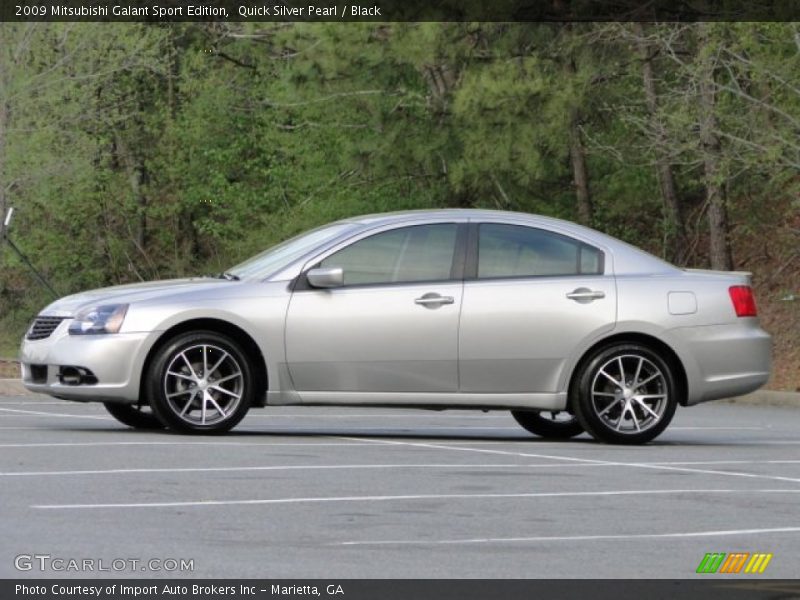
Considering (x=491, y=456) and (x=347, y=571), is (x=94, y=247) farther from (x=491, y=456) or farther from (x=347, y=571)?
(x=347, y=571)

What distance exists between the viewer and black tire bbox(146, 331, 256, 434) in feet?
47.7

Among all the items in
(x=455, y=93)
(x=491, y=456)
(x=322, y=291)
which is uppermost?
(x=455, y=93)

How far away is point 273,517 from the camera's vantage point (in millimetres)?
10008

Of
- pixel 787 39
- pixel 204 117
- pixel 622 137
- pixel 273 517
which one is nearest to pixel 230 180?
pixel 204 117

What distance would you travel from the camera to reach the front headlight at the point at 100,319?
14586 millimetres

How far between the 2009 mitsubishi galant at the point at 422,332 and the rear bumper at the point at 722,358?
1 cm

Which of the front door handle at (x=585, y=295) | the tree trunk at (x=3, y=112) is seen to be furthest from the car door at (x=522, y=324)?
the tree trunk at (x=3, y=112)

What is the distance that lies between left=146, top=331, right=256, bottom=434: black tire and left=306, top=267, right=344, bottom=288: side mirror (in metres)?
0.70

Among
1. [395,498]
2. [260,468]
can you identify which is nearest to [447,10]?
[260,468]

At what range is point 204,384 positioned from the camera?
1462 centimetres

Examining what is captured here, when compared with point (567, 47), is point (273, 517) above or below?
below

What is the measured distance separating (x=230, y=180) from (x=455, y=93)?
1368 centimetres

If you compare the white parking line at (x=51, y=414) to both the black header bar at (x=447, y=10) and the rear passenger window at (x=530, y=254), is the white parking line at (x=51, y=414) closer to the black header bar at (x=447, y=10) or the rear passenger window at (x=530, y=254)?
the rear passenger window at (x=530, y=254)

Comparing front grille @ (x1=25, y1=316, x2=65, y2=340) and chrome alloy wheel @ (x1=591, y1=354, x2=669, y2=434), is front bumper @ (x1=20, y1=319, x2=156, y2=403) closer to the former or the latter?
front grille @ (x1=25, y1=316, x2=65, y2=340)
